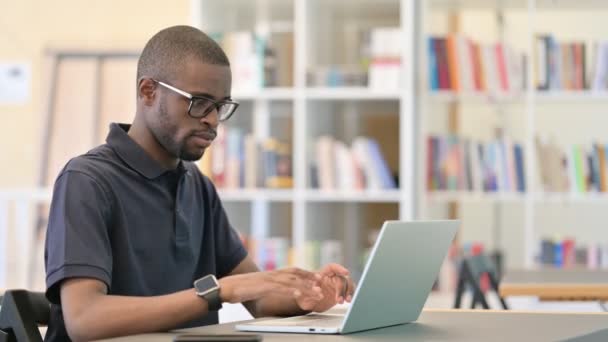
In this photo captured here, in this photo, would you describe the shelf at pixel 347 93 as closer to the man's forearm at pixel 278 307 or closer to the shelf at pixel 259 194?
the shelf at pixel 259 194

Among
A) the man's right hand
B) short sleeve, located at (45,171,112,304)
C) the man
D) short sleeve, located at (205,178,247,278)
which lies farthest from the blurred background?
A: the man's right hand

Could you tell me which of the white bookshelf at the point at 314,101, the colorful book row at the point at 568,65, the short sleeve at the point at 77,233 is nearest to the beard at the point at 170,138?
the short sleeve at the point at 77,233

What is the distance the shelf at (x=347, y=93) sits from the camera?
5113 mm

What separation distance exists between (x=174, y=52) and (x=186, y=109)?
14 cm

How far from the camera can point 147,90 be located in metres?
2.24

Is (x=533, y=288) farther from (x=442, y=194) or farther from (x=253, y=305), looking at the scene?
(x=442, y=194)

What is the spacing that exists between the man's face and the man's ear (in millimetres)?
24

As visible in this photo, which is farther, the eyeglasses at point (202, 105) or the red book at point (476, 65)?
the red book at point (476, 65)

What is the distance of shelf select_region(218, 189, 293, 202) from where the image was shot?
17.0ft

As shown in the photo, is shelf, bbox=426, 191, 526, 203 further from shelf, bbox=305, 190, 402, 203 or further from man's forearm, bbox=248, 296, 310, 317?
man's forearm, bbox=248, 296, 310, 317

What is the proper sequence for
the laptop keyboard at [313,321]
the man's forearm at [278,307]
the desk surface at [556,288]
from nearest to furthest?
the laptop keyboard at [313,321] < the man's forearm at [278,307] < the desk surface at [556,288]

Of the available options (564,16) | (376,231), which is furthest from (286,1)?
(564,16)

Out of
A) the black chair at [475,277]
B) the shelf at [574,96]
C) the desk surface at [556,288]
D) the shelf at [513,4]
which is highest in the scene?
the shelf at [513,4]

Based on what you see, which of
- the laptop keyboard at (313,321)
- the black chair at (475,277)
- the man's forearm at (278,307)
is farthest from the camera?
the black chair at (475,277)
